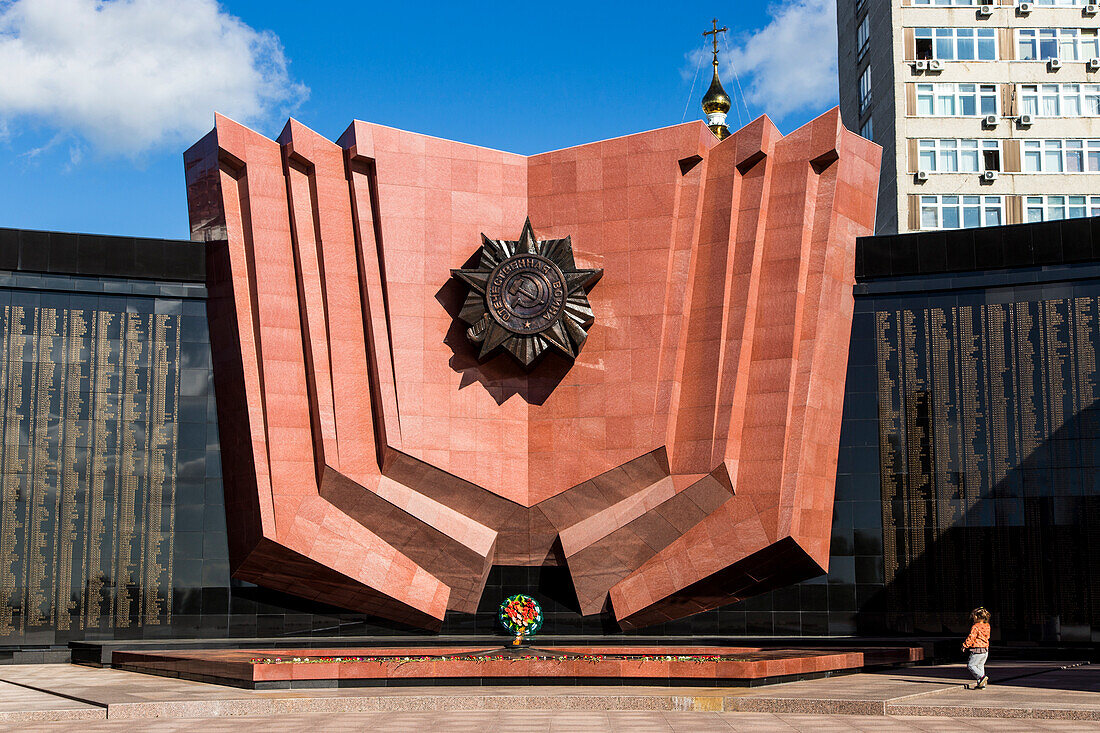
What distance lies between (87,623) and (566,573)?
354 inches

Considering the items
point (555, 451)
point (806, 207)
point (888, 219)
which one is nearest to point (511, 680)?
point (555, 451)

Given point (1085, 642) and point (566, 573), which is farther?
point (566, 573)

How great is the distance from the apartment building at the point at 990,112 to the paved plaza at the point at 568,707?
21.4 m

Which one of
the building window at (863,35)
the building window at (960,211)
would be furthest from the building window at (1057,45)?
the building window at (863,35)

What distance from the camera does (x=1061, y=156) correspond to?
35.9 metres

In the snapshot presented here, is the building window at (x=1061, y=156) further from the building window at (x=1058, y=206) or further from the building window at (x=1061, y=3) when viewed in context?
the building window at (x=1061, y=3)

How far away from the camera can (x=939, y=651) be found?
2112cm

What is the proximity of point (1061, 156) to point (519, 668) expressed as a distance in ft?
88.3

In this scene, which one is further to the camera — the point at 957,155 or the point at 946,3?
the point at 946,3

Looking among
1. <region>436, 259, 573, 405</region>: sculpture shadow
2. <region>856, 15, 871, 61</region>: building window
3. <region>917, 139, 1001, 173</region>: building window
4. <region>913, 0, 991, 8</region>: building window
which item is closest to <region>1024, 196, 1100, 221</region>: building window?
<region>917, 139, 1001, 173</region>: building window

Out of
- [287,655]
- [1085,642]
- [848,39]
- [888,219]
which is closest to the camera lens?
[287,655]

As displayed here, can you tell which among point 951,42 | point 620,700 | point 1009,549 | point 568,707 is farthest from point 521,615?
point 951,42

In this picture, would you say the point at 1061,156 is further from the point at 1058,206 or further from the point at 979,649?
the point at 979,649

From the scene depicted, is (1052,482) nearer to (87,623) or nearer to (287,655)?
(287,655)
